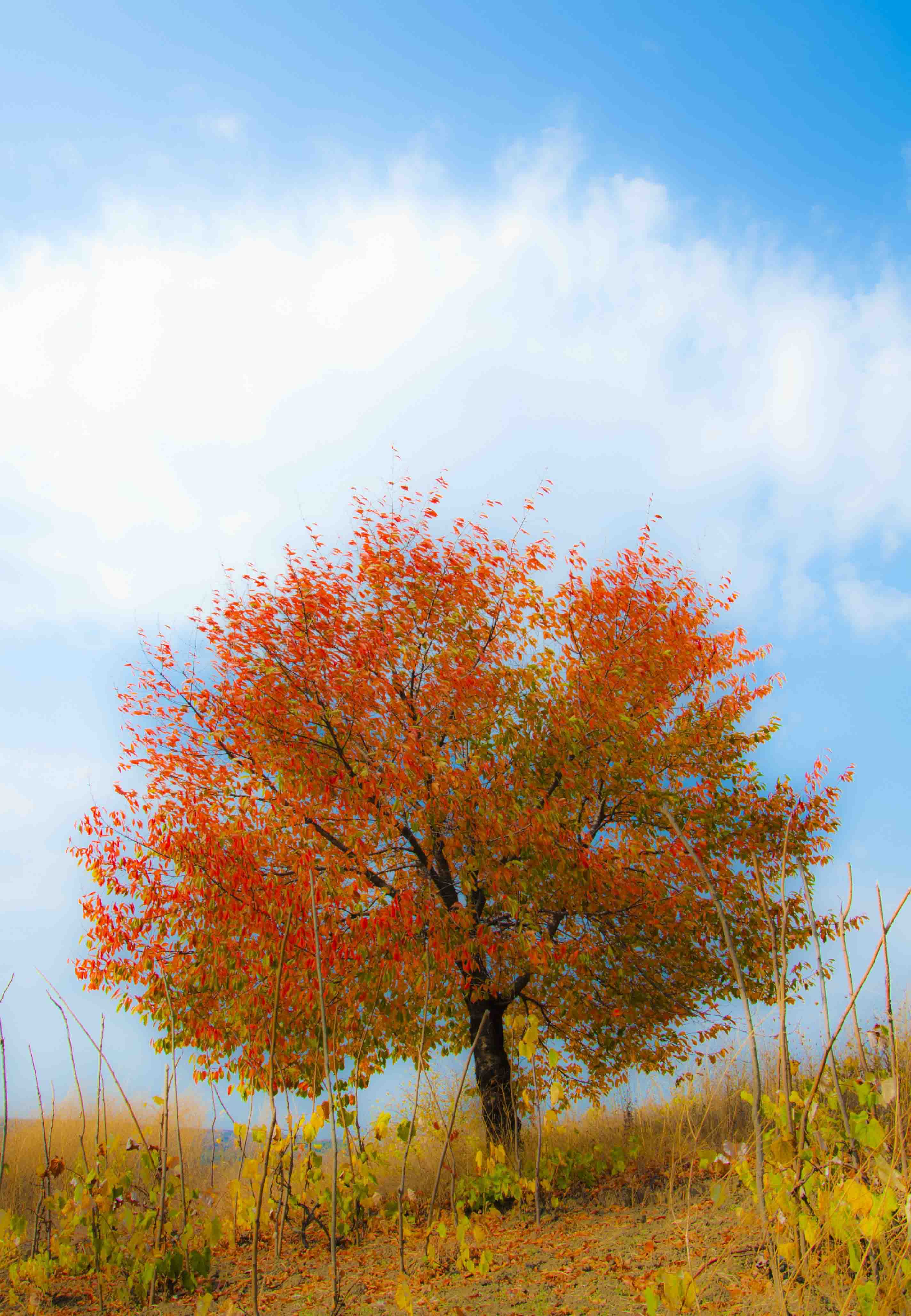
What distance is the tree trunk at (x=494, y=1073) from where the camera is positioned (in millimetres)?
9156

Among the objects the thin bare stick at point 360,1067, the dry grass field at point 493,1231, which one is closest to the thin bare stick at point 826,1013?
the dry grass field at point 493,1231

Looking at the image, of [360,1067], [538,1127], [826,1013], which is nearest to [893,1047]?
[826,1013]

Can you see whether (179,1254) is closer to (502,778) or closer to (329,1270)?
(329,1270)

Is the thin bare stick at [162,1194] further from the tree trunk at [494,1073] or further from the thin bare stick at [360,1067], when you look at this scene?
the tree trunk at [494,1073]

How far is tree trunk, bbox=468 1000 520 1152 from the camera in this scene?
9.16 meters

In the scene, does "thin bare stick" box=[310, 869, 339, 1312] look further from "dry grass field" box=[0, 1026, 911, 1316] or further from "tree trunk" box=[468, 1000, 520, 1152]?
"tree trunk" box=[468, 1000, 520, 1152]

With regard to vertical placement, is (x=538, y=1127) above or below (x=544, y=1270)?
above

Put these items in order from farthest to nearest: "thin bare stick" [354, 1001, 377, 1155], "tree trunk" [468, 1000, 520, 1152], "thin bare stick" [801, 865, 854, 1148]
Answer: "tree trunk" [468, 1000, 520, 1152] < "thin bare stick" [354, 1001, 377, 1155] < "thin bare stick" [801, 865, 854, 1148]

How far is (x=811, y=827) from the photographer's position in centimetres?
1025

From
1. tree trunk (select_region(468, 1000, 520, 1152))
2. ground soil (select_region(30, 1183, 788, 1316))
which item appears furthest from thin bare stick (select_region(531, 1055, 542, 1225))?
tree trunk (select_region(468, 1000, 520, 1152))

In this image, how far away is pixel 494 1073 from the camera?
9.52m

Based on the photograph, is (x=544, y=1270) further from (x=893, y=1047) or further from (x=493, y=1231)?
(x=893, y=1047)

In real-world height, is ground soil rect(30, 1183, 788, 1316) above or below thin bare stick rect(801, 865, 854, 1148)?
below

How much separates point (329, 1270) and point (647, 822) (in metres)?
5.09
